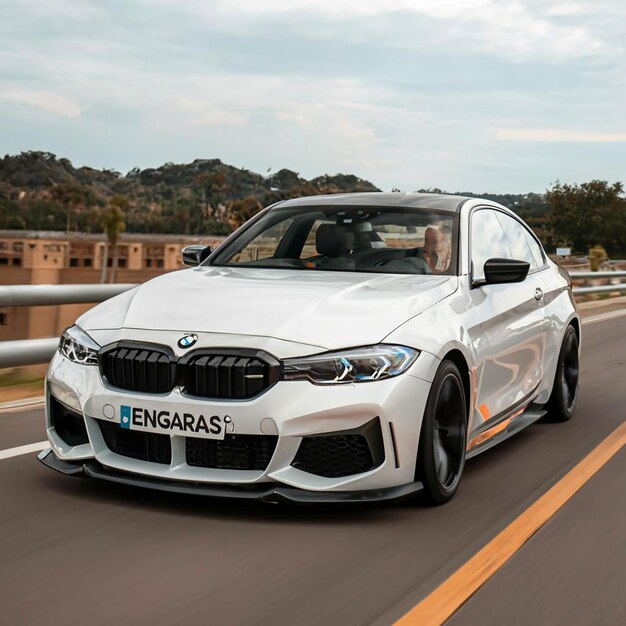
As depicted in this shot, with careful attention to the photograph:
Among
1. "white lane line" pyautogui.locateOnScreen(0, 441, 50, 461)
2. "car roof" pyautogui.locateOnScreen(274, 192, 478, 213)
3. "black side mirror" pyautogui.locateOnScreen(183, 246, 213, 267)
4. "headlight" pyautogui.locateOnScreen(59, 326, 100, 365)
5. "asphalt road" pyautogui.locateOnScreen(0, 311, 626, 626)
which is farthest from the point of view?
"black side mirror" pyautogui.locateOnScreen(183, 246, 213, 267)

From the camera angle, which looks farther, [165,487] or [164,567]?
[165,487]

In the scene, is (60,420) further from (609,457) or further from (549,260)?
(549,260)

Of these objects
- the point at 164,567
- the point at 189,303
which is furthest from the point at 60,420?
the point at 164,567

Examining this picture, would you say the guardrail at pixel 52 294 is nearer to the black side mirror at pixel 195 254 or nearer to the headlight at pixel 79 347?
the black side mirror at pixel 195 254

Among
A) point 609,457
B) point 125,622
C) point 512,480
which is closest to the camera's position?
point 125,622

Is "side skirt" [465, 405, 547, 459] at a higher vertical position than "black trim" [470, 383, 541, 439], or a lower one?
lower

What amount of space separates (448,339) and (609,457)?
1.99 metres

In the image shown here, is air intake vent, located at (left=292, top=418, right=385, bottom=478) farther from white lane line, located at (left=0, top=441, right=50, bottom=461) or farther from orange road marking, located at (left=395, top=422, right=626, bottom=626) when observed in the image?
white lane line, located at (left=0, top=441, right=50, bottom=461)

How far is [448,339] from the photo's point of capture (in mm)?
4934

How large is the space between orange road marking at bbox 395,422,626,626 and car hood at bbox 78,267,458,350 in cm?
100

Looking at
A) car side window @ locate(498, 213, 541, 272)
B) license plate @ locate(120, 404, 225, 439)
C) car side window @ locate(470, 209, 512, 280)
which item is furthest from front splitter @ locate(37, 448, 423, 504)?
car side window @ locate(498, 213, 541, 272)

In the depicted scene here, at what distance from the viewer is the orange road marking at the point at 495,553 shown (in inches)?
139

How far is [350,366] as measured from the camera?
4445 millimetres

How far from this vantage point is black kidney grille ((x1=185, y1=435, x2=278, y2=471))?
14.4ft
